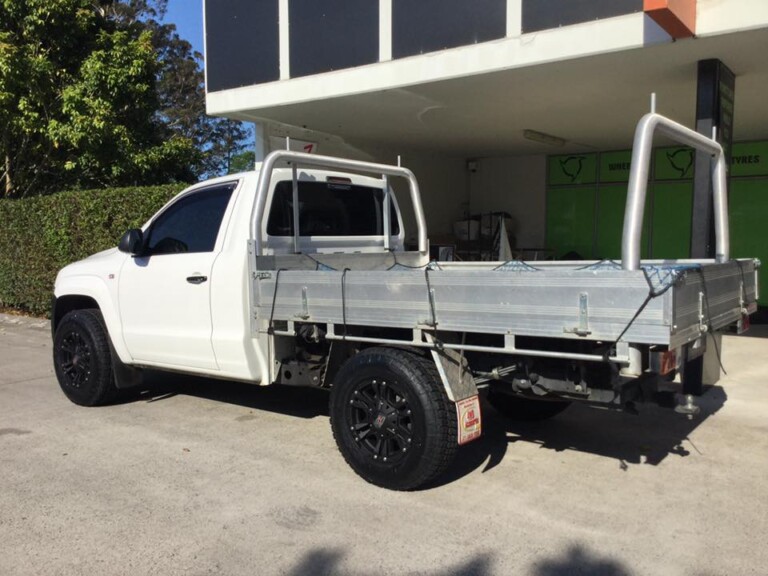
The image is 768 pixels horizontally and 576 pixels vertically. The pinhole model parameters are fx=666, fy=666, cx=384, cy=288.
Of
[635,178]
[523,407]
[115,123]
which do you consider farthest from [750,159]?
[115,123]

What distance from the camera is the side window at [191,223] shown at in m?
5.33

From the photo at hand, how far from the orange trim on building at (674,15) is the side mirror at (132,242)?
190 inches

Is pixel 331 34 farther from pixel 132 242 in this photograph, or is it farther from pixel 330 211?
pixel 132 242

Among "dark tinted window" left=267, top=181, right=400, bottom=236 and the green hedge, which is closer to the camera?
"dark tinted window" left=267, top=181, right=400, bottom=236

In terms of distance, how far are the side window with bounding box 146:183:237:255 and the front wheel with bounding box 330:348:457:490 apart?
1818 mm

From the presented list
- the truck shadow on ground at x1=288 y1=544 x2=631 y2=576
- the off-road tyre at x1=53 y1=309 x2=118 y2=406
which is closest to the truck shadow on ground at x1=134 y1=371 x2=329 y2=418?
the off-road tyre at x1=53 y1=309 x2=118 y2=406

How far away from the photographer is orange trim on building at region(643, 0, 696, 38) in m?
5.82

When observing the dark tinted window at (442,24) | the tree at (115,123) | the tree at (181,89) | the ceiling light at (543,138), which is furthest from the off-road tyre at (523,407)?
the tree at (181,89)

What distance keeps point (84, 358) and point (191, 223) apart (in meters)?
1.83

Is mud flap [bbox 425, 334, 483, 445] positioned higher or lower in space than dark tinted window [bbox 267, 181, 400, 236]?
lower

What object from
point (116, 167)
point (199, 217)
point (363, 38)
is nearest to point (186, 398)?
point (199, 217)

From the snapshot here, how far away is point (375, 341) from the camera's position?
414 cm

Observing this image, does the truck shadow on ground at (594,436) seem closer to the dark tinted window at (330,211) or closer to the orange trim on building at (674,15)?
the dark tinted window at (330,211)

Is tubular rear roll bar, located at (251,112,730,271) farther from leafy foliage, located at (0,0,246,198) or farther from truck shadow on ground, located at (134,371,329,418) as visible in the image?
leafy foliage, located at (0,0,246,198)
